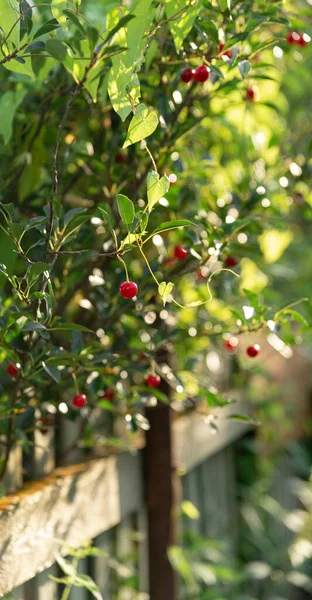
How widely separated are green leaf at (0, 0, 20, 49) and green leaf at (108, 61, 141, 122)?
0.11 metres

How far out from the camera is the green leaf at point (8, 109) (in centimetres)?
101

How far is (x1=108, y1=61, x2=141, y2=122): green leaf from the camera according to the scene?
83 cm

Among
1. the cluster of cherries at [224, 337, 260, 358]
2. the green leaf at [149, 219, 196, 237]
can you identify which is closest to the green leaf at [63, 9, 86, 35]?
the green leaf at [149, 219, 196, 237]

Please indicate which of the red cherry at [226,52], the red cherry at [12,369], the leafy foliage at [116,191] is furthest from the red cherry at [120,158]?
the red cherry at [12,369]

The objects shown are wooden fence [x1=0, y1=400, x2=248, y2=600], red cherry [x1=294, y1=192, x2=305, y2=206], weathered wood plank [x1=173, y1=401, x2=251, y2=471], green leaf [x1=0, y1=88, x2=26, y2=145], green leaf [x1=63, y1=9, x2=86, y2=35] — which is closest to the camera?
green leaf [x1=63, y1=9, x2=86, y2=35]

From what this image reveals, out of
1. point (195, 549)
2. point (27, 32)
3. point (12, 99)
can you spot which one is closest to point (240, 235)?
point (12, 99)

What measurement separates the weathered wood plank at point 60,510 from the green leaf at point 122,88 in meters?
0.61

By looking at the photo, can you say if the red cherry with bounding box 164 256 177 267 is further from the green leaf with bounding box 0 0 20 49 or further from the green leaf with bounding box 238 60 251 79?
the green leaf with bounding box 0 0 20 49

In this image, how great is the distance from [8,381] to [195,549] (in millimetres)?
1178

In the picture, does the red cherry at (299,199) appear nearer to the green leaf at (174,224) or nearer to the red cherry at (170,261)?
the red cherry at (170,261)

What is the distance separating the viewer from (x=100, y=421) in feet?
5.32

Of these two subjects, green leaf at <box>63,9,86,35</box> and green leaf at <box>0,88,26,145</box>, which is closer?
green leaf at <box>63,9,86,35</box>

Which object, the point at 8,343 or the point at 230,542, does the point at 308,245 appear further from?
the point at 8,343

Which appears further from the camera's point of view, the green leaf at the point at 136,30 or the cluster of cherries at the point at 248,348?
the cluster of cherries at the point at 248,348
